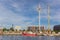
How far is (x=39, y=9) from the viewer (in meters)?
198

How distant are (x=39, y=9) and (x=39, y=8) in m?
1.37

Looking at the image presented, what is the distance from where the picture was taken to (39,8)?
196750 millimetres
